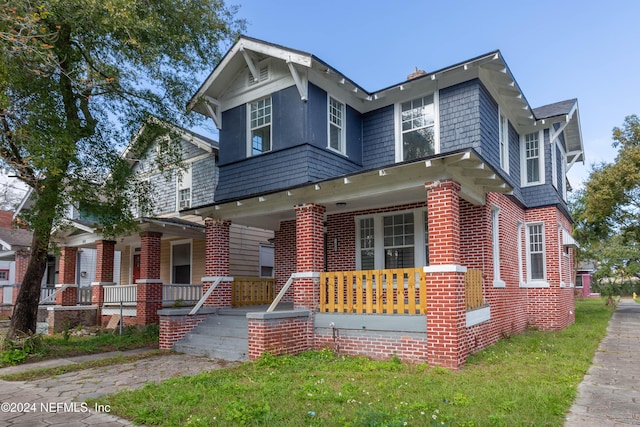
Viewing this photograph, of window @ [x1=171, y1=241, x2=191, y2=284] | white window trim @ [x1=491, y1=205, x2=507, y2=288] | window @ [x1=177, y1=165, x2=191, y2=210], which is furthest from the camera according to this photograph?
window @ [x1=171, y1=241, x2=191, y2=284]

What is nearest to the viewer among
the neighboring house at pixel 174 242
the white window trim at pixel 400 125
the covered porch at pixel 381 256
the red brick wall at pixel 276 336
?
the covered porch at pixel 381 256

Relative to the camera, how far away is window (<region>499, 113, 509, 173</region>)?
12.1m

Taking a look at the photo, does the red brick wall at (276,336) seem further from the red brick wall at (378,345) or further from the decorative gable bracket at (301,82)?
the decorative gable bracket at (301,82)

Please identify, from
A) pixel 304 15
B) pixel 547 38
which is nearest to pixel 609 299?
pixel 547 38

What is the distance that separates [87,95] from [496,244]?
33.7 ft

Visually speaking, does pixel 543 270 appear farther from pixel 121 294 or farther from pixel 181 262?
pixel 121 294

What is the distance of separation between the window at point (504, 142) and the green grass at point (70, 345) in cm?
1035

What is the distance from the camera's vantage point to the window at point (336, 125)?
38.3 ft

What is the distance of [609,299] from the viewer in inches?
1085

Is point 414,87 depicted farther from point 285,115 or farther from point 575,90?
point 575,90

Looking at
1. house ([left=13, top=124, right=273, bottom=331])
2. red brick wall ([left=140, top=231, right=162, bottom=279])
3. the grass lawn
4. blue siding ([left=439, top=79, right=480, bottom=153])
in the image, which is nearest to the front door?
house ([left=13, top=124, right=273, bottom=331])

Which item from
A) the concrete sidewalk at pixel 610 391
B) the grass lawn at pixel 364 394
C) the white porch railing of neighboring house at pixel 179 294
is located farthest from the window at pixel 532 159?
the white porch railing of neighboring house at pixel 179 294

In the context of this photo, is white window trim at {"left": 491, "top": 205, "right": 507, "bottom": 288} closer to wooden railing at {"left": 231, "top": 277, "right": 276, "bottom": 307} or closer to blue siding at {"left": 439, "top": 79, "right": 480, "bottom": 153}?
blue siding at {"left": 439, "top": 79, "right": 480, "bottom": 153}

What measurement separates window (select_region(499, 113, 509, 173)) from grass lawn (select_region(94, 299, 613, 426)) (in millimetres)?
5362
